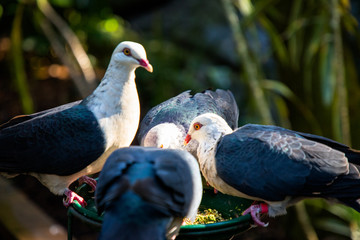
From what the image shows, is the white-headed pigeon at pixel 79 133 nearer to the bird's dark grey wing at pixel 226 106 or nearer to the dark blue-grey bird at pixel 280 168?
the dark blue-grey bird at pixel 280 168

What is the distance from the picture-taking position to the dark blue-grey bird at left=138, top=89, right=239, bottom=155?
9.77 ft

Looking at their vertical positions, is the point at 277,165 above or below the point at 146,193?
below

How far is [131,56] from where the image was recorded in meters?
2.77

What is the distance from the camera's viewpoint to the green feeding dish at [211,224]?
2131 millimetres

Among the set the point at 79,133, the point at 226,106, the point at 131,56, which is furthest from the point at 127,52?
the point at 226,106

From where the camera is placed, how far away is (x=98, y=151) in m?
2.75

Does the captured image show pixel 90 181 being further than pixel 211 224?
Yes

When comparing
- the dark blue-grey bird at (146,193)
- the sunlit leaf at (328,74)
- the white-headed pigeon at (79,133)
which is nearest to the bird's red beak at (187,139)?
the white-headed pigeon at (79,133)

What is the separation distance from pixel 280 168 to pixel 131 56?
3.56 ft

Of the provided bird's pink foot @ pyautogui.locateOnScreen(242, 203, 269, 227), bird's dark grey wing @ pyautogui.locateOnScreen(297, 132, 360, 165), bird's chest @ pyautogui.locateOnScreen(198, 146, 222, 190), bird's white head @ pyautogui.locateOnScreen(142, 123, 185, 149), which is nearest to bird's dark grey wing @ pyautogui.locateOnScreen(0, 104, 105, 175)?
bird's white head @ pyautogui.locateOnScreen(142, 123, 185, 149)

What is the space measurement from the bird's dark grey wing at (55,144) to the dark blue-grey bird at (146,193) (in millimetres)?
510

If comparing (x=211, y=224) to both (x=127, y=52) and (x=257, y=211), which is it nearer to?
(x=257, y=211)

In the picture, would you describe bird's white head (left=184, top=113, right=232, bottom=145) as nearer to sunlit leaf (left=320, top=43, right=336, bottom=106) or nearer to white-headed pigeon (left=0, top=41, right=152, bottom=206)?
white-headed pigeon (left=0, top=41, right=152, bottom=206)

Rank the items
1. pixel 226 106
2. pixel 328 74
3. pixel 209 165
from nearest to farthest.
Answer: pixel 209 165
pixel 226 106
pixel 328 74
